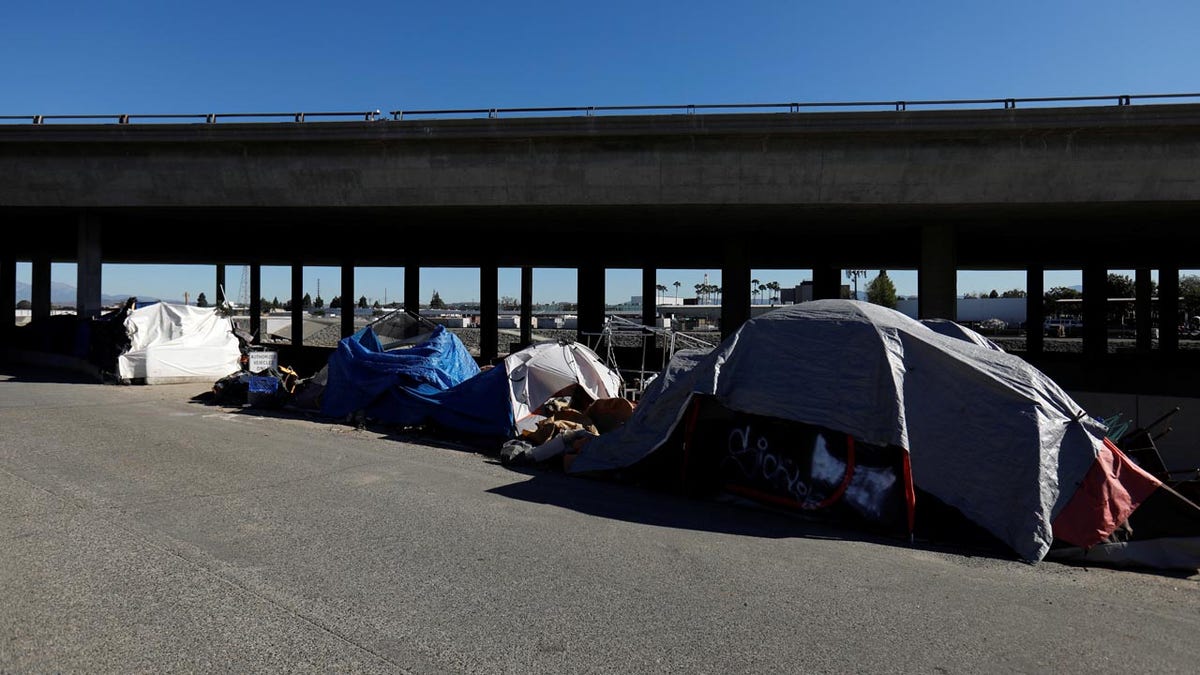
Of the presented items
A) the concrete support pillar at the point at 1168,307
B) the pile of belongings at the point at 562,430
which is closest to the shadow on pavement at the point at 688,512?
the pile of belongings at the point at 562,430

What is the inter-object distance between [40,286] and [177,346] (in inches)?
1716

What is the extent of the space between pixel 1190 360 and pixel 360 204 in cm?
4147

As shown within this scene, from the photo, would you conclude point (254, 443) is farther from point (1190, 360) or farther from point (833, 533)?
point (1190, 360)

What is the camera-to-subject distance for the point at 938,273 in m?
27.3

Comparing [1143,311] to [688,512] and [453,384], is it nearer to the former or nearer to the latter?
[453,384]

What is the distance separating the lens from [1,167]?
2577 cm

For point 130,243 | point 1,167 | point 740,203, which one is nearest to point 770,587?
point 740,203

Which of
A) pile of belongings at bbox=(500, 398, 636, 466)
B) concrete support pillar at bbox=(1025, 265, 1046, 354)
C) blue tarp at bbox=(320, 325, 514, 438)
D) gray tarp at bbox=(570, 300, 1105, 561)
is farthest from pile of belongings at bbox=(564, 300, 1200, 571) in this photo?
concrete support pillar at bbox=(1025, 265, 1046, 354)

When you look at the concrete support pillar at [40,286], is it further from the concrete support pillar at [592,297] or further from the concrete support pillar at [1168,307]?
the concrete support pillar at [1168,307]

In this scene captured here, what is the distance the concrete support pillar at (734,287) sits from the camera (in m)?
33.3

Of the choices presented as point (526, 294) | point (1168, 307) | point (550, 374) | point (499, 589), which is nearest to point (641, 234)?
point (526, 294)

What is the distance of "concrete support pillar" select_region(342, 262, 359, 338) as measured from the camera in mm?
50094

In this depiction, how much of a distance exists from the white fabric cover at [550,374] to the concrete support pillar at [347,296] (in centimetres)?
3846

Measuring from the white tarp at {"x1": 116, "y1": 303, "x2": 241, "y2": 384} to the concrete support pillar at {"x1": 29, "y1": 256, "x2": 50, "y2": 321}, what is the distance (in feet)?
133
